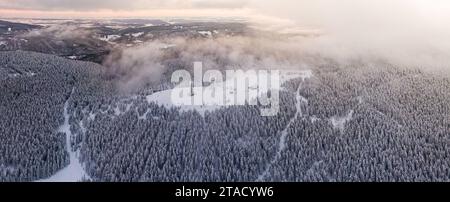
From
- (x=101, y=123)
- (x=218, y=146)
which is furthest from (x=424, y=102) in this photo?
(x=101, y=123)

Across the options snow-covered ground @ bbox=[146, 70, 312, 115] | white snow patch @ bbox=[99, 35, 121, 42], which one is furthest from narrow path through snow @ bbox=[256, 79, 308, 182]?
white snow patch @ bbox=[99, 35, 121, 42]

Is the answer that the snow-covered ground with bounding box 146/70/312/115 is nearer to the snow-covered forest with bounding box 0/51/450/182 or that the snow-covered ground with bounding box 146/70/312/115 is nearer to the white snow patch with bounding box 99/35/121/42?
the snow-covered forest with bounding box 0/51/450/182

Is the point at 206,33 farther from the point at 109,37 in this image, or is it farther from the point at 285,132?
the point at 285,132

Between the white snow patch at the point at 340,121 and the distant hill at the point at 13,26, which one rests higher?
the distant hill at the point at 13,26

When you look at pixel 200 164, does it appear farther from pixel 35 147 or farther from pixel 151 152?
pixel 35 147

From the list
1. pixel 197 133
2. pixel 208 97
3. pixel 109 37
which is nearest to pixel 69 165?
pixel 197 133

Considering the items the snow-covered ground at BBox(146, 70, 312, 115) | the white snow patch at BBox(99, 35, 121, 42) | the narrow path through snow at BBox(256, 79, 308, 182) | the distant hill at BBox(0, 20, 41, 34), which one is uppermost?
the distant hill at BBox(0, 20, 41, 34)

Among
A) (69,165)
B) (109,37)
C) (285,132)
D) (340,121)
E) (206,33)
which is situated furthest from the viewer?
(340,121)

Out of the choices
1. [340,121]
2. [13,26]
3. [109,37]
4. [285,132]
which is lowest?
[285,132]

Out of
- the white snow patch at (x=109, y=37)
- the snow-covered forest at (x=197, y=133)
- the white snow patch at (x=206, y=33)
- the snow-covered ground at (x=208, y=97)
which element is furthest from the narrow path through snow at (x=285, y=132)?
the white snow patch at (x=109, y=37)

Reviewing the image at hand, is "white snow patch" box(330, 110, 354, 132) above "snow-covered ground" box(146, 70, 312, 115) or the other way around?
the other way around

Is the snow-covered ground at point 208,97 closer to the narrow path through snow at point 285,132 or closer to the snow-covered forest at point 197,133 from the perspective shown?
the snow-covered forest at point 197,133
